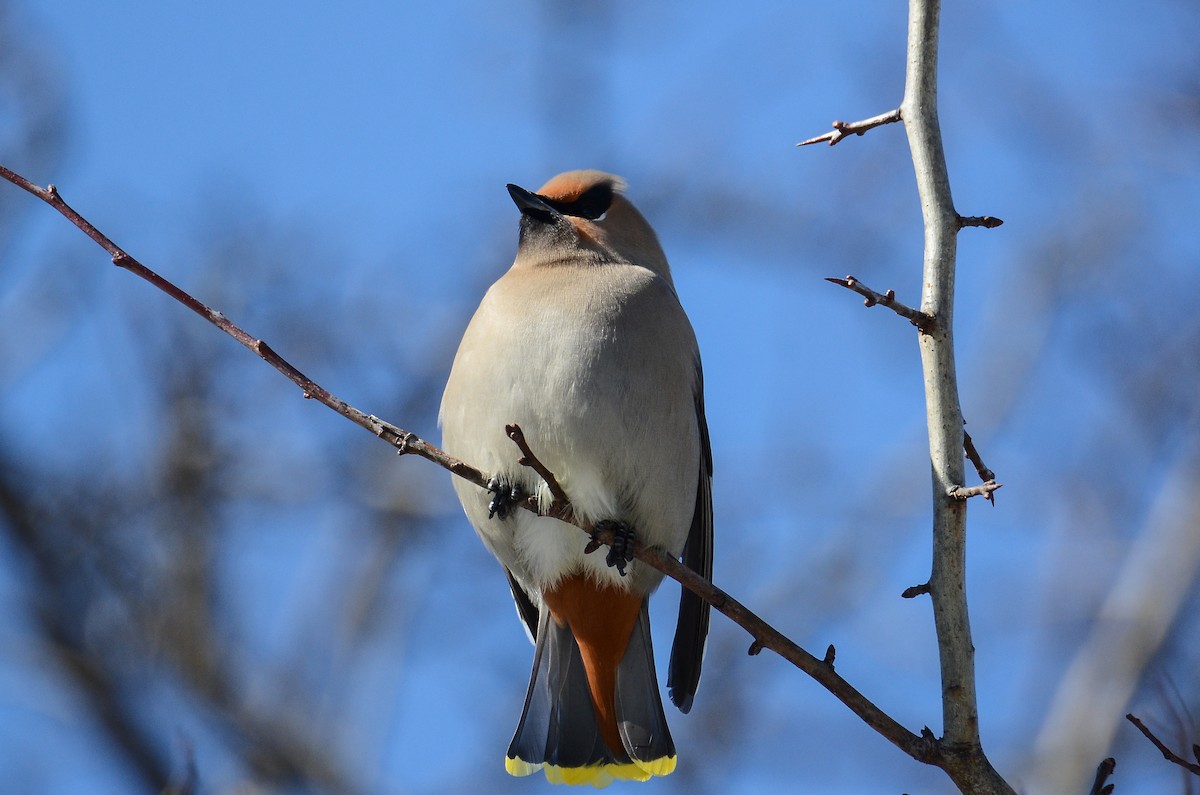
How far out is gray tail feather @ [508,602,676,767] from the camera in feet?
15.5

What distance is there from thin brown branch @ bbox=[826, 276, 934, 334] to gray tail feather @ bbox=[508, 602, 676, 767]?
2.06m

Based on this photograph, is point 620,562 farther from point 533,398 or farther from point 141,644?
point 141,644

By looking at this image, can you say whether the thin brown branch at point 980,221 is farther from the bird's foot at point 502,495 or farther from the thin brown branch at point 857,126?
the bird's foot at point 502,495

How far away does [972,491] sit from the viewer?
2.94 metres

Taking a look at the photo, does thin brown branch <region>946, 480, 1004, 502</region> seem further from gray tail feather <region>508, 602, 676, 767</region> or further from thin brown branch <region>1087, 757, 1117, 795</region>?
gray tail feather <region>508, 602, 676, 767</region>

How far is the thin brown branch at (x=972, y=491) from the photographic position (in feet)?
9.57

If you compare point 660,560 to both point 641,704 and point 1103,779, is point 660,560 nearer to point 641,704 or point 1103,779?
point 1103,779

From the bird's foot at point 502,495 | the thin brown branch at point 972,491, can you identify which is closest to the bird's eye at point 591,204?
the bird's foot at point 502,495

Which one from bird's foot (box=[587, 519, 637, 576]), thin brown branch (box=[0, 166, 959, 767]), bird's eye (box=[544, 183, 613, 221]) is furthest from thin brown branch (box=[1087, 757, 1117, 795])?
bird's eye (box=[544, 183, 613, 221])

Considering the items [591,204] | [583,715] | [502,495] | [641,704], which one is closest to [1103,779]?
[502,495]

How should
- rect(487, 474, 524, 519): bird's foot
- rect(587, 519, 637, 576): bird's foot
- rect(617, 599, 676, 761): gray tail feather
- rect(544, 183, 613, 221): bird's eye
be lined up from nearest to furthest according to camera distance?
1. rect(587, 519, 637, 576): bird's foot
2. rect(487, 474, 524, 519): bird's foot
3. rect(617, 599, 676, 761): gray tail feather
4. rect(544, 183, 613, 221): bird's eye

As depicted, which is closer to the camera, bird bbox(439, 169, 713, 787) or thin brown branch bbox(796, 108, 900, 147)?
thin brown branch bbox(796, 108, 900, 147)

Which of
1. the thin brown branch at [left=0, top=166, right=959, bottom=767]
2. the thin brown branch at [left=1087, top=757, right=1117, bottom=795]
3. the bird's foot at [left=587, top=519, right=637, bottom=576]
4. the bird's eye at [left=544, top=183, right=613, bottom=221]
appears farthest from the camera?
the bird's eye at [left=544, top=183, right=613, bottom=221]

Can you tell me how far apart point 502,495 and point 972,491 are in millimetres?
1633
